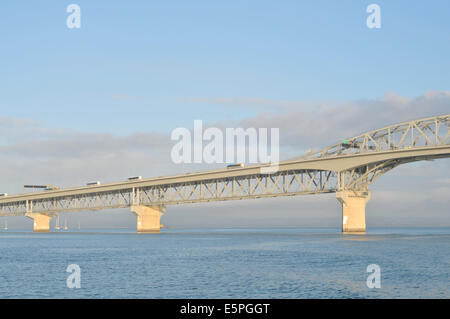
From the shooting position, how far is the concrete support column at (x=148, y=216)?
154m

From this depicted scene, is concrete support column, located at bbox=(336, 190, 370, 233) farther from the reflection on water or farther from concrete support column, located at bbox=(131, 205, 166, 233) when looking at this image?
concrete support column, located at bbox=(131, 205, 166, 233)

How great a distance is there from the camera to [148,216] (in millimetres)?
156125

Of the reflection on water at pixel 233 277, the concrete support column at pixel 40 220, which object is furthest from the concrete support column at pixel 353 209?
the concrete support column at pixel 40 220

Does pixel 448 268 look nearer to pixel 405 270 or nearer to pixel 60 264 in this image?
pixel 405 270

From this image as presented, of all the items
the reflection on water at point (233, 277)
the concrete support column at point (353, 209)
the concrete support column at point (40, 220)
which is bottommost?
the concrete support column at point (40, 220)

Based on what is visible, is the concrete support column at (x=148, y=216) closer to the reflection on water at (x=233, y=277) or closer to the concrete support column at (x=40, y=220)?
the concrete support column at (x=40, y=220)

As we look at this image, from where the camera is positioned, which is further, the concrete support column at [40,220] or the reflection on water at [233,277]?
the concrete support column at [40,220]

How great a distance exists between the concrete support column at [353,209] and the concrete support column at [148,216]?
2293 inches

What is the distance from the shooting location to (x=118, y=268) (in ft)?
168

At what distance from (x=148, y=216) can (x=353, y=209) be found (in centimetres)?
6347

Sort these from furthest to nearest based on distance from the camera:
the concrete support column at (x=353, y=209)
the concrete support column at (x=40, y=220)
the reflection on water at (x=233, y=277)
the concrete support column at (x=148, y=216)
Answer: the concrete support column at (x=40, y=220) < the concrete support column at (x=148, y=216) < the concrete support column at (x=353, y=209) < the reflection on water at (x=233, y=277)

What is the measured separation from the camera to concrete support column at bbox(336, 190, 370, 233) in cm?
11519
